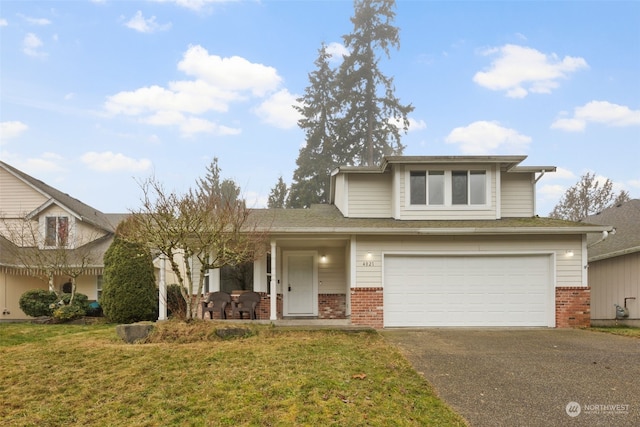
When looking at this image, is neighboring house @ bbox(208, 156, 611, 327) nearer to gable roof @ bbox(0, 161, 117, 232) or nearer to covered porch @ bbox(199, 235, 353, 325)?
covered porch @ bbox(199, 235, 353, 325)

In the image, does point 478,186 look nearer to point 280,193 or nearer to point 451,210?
point 451,210

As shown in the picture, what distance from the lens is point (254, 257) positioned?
1020 centimetres

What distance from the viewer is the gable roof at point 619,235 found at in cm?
1196

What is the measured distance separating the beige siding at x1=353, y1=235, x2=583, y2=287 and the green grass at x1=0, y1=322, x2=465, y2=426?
2.94 m

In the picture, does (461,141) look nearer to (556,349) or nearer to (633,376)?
(556,349)

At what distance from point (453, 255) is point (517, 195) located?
3.21 m

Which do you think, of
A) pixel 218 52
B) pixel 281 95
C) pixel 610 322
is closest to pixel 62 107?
pixel 218 52

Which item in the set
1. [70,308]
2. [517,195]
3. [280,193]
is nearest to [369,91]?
[280,193]

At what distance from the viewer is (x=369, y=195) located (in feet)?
39.5

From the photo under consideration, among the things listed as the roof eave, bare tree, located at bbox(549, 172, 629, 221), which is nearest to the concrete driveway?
the roof eave

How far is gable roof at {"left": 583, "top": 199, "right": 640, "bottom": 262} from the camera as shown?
39.2ft

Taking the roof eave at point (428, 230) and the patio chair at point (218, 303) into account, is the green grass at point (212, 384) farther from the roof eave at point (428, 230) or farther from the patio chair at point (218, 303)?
the roof eave at point (428, 230)

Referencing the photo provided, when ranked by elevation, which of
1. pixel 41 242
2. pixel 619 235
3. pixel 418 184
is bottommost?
pixel 41 242

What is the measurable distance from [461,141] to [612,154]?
9652mm
